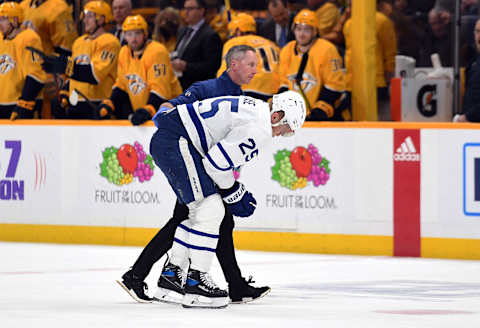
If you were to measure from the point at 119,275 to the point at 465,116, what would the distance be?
319 cm

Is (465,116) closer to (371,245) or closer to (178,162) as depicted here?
(371,245)

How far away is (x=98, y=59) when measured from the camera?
1098cm

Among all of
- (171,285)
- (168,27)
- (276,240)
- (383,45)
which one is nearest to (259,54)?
(383,45)

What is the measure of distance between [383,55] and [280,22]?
101 centimetres

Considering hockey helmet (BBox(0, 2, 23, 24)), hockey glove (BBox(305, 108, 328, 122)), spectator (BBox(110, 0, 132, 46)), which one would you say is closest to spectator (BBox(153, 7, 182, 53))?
spectator (BBox(110, 0, 132, 46))

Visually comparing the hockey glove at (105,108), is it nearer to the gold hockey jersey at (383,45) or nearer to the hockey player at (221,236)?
the gold hockey jersey at (383,45)

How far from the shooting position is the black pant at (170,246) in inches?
273

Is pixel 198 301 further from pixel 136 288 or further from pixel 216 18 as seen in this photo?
pixel 216 18

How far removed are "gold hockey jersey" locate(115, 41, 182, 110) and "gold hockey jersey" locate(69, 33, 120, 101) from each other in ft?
0.75

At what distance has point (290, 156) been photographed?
31.7ft

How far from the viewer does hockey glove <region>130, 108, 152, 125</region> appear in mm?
10000

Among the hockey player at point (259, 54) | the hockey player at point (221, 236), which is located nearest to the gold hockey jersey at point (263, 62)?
the hockey player at point (259, 54)

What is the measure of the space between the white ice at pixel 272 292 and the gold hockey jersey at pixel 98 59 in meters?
1.69

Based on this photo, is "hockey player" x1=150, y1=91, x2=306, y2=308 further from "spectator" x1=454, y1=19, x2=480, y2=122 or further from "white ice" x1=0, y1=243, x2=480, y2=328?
"spectator" x1=454, y1=19, x2=480, y2=122
